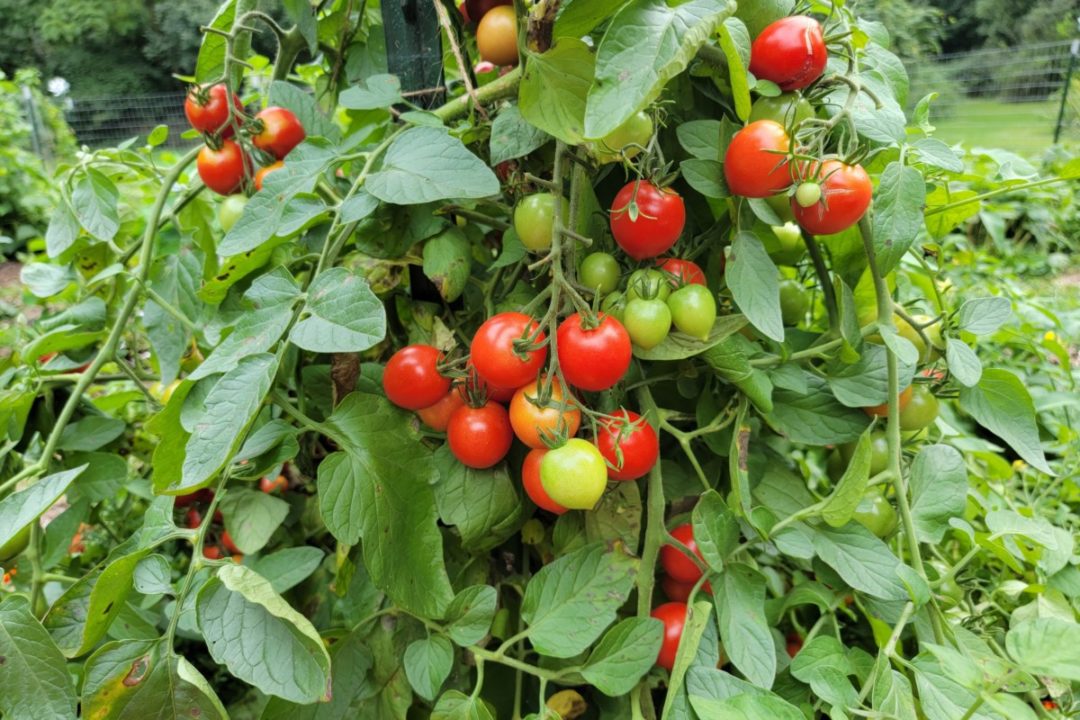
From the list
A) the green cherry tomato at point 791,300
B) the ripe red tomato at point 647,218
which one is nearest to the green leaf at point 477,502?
the ripe red tomato at point 647,218

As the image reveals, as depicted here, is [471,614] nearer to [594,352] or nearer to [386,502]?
[386,502]

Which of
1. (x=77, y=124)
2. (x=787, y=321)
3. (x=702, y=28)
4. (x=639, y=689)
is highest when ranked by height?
(x=702, y=28)

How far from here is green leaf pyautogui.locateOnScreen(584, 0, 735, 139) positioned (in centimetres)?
37

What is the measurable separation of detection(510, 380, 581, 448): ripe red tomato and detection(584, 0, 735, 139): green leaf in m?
0.18

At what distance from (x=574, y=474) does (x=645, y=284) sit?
0.46ft

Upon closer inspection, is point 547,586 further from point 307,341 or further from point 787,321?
point 787,321

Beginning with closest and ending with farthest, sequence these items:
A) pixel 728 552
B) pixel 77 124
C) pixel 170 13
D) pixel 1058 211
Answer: pixel 728 552 → pixel 1058 211 → pixel 77 124 → pixel 170 13

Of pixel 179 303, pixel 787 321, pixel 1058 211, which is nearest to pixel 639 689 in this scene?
pixel 787 321

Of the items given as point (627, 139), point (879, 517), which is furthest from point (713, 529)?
point (627, 139)

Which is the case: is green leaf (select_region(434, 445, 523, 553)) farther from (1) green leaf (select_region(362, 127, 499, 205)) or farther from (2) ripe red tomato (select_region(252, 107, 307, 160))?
(2) ripe red tomato (select_region(252, 107, 307, 160))

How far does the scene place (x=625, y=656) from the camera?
1.59ft

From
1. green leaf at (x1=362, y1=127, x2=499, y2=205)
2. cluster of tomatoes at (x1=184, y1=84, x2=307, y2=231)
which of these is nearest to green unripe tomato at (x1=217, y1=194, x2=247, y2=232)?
cluster of tomatoes at (x1=184, y1=84, x2=307, y2=231)

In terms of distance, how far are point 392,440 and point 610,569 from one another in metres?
0.19

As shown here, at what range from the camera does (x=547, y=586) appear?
52 cm
